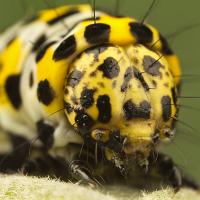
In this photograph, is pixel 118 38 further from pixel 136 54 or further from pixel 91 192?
pixel 91 192

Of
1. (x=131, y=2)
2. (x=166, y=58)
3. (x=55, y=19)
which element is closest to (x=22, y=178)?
(x=166, y=58)

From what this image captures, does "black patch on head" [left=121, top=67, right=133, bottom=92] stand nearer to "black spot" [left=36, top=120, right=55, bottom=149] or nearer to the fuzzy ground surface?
the fuzzy ground surface

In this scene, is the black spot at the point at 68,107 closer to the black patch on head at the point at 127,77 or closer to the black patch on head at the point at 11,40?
the black patch on head at the point at 127,77

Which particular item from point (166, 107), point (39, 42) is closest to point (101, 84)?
point (166, 107)

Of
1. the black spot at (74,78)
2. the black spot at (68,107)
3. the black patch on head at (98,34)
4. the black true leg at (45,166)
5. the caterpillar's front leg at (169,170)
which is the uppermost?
the black patch on head at (98,34)

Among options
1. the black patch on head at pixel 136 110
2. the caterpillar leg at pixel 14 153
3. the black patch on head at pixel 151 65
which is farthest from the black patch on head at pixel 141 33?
the caterpillar leg at pixel 14 153

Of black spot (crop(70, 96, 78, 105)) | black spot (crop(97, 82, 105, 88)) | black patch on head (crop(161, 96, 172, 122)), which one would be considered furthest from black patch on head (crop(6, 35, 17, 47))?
black patch on head (crop(161, 96, 172, 122))
